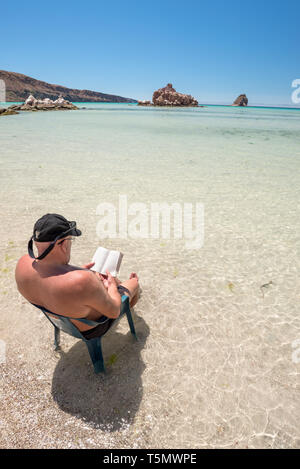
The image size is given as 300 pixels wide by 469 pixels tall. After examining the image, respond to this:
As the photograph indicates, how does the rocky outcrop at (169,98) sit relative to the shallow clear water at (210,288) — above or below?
above

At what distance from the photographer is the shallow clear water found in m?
2.34

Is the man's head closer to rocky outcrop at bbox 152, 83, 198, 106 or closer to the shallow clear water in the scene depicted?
the shallow clear water

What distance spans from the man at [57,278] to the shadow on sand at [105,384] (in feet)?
2.92

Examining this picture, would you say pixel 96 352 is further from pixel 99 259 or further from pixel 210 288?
pixel 210 288

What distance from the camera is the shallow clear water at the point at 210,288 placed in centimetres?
234

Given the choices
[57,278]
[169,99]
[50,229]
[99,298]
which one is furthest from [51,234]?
[169,99]

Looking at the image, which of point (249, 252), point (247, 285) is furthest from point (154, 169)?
point (247, 285)

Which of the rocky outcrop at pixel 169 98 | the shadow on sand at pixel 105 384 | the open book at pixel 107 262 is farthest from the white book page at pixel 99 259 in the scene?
the rocky outcrop at pixel 169 98

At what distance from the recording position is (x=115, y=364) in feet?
9.02

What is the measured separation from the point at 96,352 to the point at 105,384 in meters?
0.39

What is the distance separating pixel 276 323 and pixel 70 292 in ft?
9.29

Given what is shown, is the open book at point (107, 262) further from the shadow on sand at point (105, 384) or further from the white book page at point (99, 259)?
the shadow on sand at point (105, 384)

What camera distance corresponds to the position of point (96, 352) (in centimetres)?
243

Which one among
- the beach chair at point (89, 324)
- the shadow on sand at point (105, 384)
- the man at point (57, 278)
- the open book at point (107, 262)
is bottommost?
the shadow on sand at point (105, 384)
